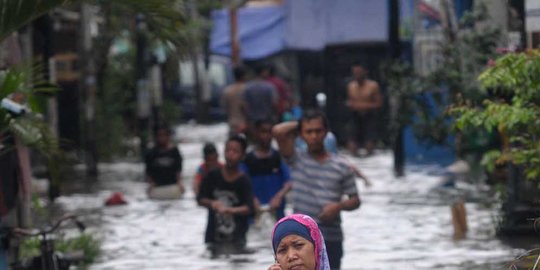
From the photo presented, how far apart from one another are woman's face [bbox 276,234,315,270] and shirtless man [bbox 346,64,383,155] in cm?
2218

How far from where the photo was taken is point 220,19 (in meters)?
41.8

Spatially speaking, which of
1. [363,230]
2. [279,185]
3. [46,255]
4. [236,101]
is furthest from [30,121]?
[236,101]

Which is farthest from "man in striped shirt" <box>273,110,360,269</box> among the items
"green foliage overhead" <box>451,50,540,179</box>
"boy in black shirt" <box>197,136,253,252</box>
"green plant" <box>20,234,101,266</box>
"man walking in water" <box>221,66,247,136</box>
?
"man walking in water" <box>221,66,247,136</box>

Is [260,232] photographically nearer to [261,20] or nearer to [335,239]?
[335,239]

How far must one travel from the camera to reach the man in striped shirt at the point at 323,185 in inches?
457

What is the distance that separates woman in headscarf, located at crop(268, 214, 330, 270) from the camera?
24.2 ft

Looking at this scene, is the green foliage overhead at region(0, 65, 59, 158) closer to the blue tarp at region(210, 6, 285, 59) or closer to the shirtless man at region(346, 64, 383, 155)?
the shirtless man at region(346, 64, 383, 155)

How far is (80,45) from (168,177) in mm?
6932

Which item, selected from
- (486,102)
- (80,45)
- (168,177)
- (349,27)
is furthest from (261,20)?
(486,102)

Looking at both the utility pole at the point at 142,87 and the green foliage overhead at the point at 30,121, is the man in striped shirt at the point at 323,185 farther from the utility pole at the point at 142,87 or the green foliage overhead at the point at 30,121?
the utility pole at the point at 142,87

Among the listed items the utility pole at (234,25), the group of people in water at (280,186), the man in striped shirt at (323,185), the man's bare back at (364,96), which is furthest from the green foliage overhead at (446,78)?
the utility pole at (234,25)

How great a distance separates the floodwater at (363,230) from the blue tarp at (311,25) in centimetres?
678

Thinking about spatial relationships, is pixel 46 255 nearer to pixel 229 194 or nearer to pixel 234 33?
pixel 229 194

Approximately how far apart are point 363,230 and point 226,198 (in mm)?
3301
